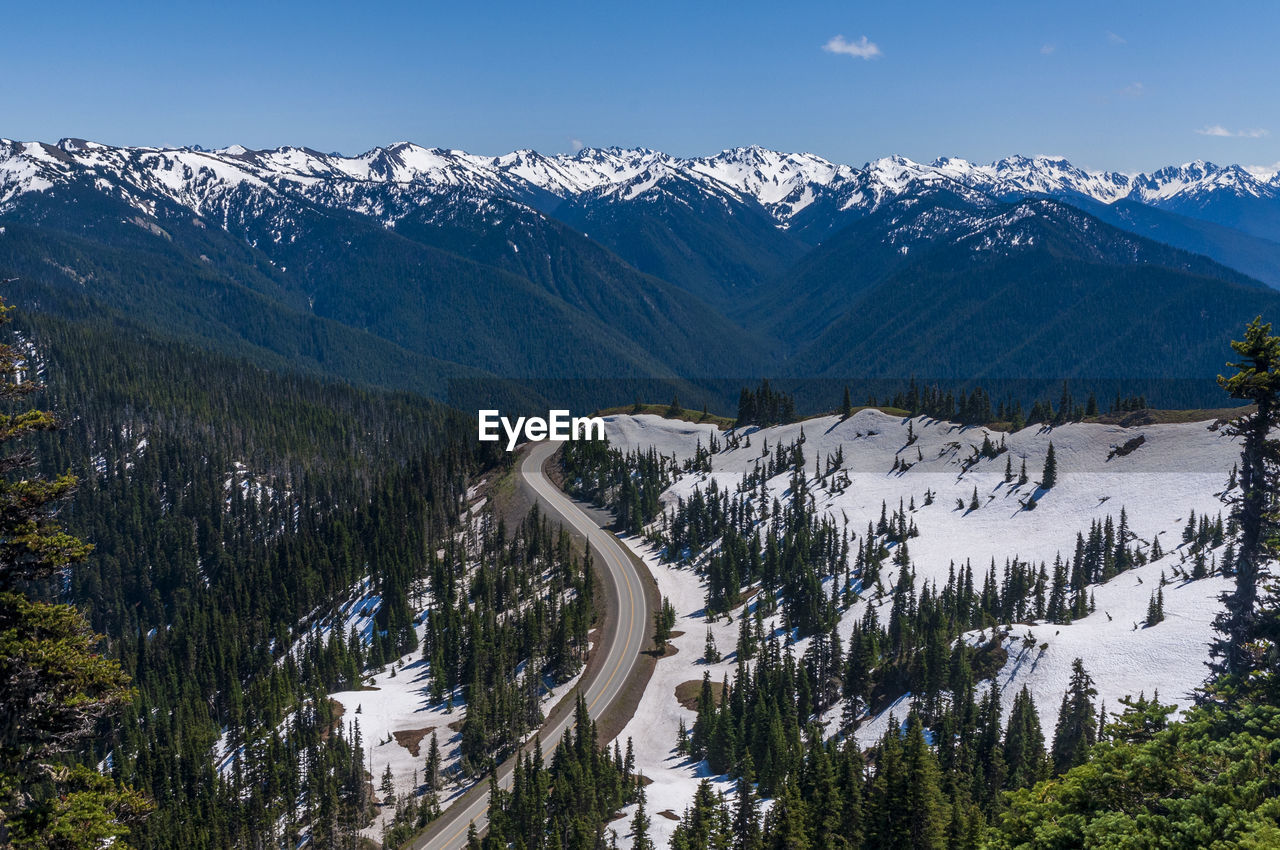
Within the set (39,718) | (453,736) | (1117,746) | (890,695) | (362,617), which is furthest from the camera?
(362,617)

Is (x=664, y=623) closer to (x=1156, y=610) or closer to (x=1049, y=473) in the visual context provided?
(x=1156, y=610)

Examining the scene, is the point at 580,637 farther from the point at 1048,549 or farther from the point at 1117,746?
the point at 1117,746

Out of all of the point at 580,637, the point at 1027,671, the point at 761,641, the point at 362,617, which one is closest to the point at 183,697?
the point at 362,617

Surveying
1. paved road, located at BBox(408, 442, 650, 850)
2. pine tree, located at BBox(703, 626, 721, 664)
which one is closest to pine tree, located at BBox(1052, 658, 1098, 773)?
pine tree, located at BBox(703, 626, 721, 664)

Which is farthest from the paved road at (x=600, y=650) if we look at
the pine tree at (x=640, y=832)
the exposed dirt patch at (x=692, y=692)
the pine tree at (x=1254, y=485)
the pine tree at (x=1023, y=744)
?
the pine tree at (x=1254, y=485)

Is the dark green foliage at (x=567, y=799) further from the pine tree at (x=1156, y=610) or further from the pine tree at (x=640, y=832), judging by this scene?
the pine tree at (x=1156, y=610)
